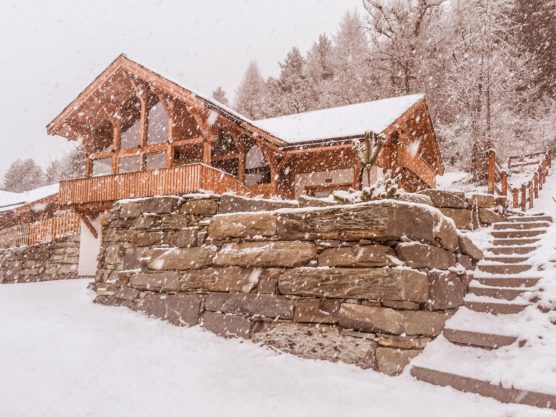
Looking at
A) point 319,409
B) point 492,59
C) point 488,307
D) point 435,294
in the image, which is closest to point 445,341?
point 435,294

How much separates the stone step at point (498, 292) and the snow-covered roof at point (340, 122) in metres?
7.68

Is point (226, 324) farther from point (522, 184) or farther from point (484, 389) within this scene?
point (522, 184)

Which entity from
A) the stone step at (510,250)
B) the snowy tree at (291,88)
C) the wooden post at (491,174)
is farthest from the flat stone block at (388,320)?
the snowy tree at (291,88)

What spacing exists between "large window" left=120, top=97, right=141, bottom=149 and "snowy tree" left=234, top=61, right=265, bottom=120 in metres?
22.0

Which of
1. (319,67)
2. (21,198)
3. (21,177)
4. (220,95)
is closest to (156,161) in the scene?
(21,198)

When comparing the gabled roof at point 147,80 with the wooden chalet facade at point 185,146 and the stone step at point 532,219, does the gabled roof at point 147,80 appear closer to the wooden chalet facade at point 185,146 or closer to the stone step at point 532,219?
the wooden chalet facade at point 185,146

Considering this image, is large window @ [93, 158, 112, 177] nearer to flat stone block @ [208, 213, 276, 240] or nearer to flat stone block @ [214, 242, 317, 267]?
flat stone block @ [208, 213, 276, 240]

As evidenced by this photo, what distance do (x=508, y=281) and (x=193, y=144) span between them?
34.8ft

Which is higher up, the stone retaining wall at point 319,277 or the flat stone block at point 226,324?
the stone retaining wall at point 319,277

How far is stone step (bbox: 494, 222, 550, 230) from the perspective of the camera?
6553 mm

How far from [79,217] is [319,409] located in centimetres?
1374

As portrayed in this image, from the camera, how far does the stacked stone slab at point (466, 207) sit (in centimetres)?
649

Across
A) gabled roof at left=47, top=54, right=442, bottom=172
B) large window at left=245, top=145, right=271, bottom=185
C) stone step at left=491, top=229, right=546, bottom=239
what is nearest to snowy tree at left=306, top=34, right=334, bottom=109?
gabled roof at left=47, top=54, right=442, bottom=172

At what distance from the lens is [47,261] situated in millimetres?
14148
